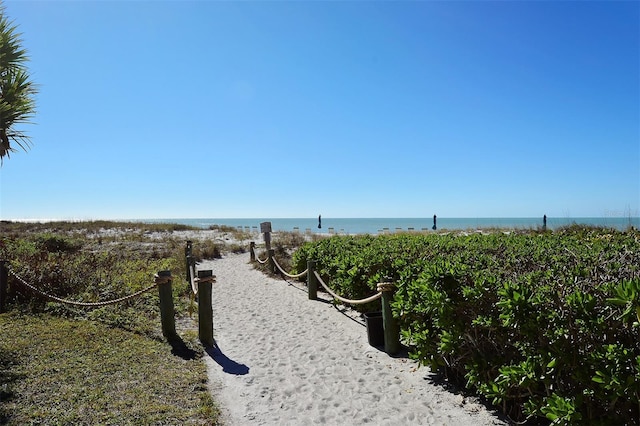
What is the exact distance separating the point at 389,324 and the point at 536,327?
2.76 meters

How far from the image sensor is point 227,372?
511cm

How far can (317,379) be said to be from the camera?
489 centimetres

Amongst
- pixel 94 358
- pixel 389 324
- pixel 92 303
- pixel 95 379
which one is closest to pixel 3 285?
pixel 92 303

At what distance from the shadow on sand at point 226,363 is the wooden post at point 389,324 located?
2.05m

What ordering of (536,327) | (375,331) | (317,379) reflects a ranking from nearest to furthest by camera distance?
1. (536,327)
2. (317,379)
3. (375,331)

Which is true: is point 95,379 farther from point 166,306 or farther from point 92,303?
point 92,303

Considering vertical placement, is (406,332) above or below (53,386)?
above

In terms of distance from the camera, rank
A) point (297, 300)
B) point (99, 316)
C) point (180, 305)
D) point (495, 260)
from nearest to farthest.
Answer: point (495, 260) → point (99, 316) → point (180, 305) → point (297, 300)

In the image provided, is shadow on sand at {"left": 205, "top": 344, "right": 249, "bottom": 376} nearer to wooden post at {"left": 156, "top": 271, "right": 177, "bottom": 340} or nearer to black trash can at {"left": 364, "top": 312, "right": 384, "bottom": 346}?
wooden post at {"left": 156, "top": 271, "right": 177, "bottom": 340}

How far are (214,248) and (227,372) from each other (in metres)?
15.3

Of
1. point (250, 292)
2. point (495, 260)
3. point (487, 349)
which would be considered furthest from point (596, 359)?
point (250, 292)

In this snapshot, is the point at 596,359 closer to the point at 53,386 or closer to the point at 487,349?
the point at 487,349

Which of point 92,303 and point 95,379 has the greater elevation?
point 92,303

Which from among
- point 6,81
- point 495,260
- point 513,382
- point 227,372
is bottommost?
point 227,372
